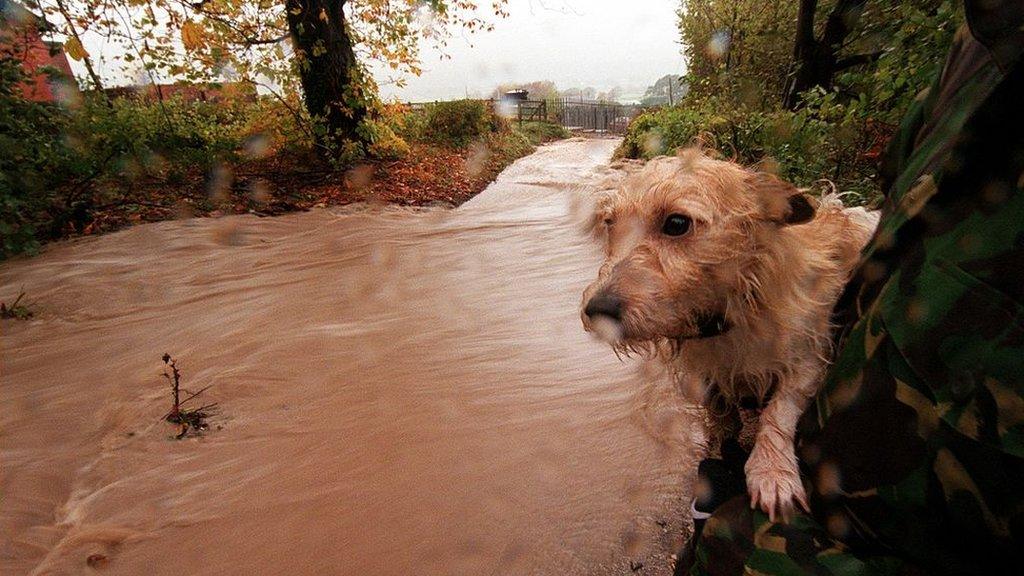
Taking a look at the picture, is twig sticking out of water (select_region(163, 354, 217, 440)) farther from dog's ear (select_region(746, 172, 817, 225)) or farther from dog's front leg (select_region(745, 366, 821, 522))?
dog's ear (select_region(746, 172, 817, 225))

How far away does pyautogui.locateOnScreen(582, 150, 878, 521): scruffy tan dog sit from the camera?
1.79 metres

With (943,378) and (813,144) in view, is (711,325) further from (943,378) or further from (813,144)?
(813,144)

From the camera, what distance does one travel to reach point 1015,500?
28.8 inches

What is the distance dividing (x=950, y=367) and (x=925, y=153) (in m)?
0.55

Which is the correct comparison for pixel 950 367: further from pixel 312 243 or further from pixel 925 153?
pixel 312 243

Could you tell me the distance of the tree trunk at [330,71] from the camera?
1162cm

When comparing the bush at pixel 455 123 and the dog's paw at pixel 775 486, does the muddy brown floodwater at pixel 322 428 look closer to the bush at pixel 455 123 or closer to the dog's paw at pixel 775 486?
the dog's paw at pixel 775 486

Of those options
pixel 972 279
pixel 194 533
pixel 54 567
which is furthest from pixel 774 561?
pixel 54 567

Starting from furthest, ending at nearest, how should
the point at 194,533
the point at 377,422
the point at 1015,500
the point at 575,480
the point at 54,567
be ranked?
1. the point at 377,422
2. the point at 575,480
3. the point at 194,533
4. the point at 54,567
5. the point at 1015,500

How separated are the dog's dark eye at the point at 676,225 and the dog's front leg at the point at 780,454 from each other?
738mm

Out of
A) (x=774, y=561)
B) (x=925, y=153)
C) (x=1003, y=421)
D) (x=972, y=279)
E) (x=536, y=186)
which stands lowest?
(x=536, y=186)

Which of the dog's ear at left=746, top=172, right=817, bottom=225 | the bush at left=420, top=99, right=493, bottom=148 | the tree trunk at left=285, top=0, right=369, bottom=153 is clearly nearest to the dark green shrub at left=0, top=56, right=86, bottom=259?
the tree trunk at left=285, top=0, right=369, bottom=153

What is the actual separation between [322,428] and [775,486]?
11.1 ft

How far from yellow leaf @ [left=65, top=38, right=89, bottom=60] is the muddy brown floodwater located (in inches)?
111
